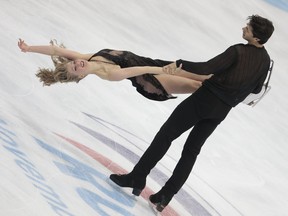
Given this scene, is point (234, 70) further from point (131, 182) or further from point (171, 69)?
point (131, 182)

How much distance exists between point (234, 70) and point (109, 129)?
1.75 meters

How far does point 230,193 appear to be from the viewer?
18.9ft

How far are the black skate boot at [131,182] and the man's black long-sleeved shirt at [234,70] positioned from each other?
0.86 meters

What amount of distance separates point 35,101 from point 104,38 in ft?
8.35

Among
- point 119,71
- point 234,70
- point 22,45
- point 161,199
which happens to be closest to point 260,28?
point 234,70

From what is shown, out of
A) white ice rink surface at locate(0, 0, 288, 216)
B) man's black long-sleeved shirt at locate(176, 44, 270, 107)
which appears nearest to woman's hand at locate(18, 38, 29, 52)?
white ice rink surface at locate(0, 0, 288, 216)

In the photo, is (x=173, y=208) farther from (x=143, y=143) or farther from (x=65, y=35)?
(x=65, y=35)

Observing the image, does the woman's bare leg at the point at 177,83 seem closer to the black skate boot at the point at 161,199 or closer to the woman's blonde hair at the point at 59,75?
the woman's blonde hair at the point at 59,75

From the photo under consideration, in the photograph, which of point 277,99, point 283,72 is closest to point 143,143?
point 277,99

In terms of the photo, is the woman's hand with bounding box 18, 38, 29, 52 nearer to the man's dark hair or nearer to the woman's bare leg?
the woman's bare leg

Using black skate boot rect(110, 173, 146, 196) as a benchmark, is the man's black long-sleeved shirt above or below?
above

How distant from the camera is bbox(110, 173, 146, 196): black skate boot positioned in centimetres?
468

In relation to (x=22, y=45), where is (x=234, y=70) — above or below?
above

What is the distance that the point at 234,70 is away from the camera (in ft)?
14.2
